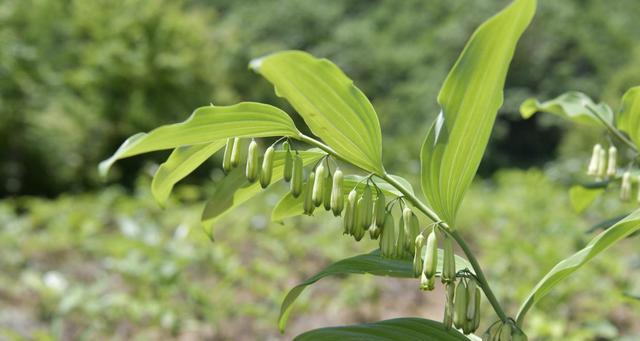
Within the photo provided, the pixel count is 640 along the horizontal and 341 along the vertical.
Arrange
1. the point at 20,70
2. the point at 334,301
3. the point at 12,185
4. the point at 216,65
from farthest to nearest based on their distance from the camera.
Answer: the point at 216,65 → the point at 20,70 → the point at 12,185 → the point at 334,301

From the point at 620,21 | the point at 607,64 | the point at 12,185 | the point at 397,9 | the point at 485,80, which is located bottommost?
the point at 485,80

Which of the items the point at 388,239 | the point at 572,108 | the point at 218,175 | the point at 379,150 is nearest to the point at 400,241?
the point at 388,239

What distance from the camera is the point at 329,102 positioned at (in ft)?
2.45

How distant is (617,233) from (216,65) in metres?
15.5

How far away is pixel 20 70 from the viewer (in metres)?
12.0

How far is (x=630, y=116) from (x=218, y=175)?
9643mm

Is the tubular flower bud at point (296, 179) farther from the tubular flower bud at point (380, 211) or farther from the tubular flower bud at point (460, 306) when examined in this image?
the tubular flower bud at point (460, 306)

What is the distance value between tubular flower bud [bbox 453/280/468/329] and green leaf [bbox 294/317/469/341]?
0.35ft

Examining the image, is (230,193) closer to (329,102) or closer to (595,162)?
(329,102)

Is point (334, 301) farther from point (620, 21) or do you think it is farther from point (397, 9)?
point (397, 9)

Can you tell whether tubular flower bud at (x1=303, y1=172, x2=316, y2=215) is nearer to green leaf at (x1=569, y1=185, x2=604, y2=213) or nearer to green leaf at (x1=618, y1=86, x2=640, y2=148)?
green leaf at (x1=618, y1=86, x2=640, y2=148)

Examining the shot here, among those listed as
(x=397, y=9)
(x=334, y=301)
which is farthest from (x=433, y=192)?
(x=397, y=9)

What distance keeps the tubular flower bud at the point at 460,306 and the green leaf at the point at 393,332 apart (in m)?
0.11

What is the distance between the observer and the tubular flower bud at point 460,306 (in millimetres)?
793
